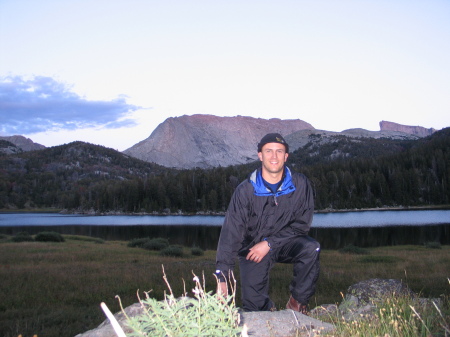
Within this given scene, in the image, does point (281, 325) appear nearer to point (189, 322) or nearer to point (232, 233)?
point (189, 322)

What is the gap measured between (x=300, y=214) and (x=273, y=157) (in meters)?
1.08

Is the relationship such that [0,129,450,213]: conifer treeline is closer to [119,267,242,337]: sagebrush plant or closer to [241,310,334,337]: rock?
[241,310,334,337]: rock

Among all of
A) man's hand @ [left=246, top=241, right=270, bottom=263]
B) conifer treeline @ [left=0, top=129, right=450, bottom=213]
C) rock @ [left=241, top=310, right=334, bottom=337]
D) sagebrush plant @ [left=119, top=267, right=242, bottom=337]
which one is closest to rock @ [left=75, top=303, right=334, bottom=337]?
rock @ [left=241, top=310, right=334, bottom=337]

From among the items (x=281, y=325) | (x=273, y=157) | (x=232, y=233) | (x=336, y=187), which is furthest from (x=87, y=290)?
(x=336, y=187)

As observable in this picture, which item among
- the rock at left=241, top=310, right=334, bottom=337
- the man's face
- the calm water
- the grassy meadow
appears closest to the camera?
the rock at left=241, top=310, right=334, bottom=337

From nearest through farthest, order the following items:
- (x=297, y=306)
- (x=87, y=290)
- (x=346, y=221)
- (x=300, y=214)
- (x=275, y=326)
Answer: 1. (x=275, y=326)
2. (x=297, y=306)
3. (x=300, y=214)
4. (x=87, y=290)
5. (x=346, y=221)

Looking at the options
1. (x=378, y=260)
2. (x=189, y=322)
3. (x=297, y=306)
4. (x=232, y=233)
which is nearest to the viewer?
(x=189, y=322)

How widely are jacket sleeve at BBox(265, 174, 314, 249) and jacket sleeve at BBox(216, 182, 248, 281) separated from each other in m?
0.62

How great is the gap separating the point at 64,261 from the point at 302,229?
18029 millimetres

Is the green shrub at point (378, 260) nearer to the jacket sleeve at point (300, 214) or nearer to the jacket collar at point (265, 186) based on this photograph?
the jacket sleeve at point (300, 214)

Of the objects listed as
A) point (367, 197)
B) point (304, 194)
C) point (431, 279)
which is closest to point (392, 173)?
point (367, 197)

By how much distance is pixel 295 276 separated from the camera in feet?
20.7

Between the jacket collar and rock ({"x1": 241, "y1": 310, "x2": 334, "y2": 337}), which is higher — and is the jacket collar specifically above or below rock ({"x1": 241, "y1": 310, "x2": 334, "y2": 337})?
above

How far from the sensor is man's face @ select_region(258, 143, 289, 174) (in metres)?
6.34
